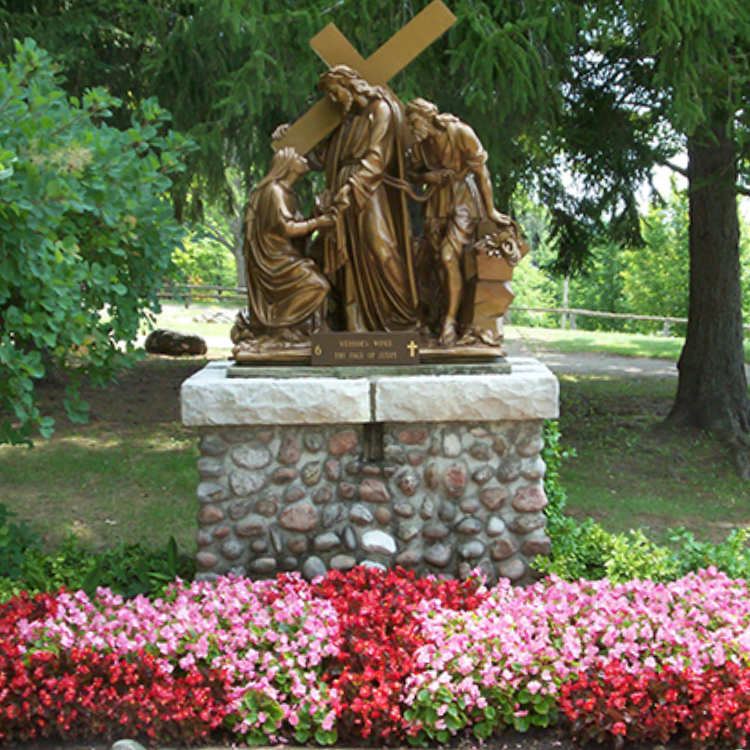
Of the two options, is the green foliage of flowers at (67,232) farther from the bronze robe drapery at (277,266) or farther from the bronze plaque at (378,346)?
the bronze plaque at (378,346)

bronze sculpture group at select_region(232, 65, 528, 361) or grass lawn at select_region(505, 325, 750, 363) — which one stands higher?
bronze sculpture group at select_region(232, 65, 528, 361)

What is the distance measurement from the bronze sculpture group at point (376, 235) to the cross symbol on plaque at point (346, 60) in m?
0.08

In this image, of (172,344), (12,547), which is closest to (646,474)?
(12,547)

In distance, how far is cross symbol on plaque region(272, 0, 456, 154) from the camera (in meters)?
4.87

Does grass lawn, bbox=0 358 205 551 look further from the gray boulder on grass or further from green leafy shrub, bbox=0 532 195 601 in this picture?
the gray boulder on grass

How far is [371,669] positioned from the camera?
3.73 m

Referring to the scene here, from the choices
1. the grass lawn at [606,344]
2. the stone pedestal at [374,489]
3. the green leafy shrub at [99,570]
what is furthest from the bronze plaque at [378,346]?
the grass lawn at [606,344]

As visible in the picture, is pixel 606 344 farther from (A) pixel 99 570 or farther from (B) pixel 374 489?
(A) pixel 99 570

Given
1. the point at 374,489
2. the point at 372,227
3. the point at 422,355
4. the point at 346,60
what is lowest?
the point at 374,489

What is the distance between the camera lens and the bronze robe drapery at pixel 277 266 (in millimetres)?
4785

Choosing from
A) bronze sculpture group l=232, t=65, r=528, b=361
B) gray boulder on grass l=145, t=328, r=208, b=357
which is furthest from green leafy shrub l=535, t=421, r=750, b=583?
gray boulder on grass l=145, t=328, r=208, b=357

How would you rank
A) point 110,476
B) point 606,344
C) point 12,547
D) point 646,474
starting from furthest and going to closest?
point 606,344, point 646,474, point 110,476, point 12,547

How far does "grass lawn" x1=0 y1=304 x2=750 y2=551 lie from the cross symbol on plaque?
117 inches

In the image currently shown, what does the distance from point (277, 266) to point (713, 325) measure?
20.7ft
